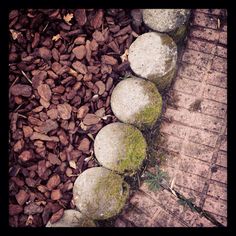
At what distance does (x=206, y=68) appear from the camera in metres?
2.68

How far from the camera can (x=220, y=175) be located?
2.50 m

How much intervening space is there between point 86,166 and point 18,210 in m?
0.51

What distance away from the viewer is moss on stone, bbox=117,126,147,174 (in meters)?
2.34

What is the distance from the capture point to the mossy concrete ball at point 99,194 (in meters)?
2.27

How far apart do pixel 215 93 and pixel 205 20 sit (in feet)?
1.86

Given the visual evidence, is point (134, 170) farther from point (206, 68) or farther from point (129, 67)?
point (206, 68)

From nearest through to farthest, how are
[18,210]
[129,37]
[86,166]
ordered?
[18,210] < [86,166] < [129,37]

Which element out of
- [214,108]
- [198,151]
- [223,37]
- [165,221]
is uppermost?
[223,37]

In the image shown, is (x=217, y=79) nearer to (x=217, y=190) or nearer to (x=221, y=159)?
(x=221, y=159)

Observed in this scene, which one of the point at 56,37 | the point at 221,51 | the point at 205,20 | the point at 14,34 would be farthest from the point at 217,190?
the point at 14,34

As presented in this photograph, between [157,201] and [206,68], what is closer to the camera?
[157,201]

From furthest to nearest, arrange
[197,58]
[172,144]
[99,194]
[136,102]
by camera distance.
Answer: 1. [197,58]
2. [172,144]
3. [136,102]
4. [99,194]

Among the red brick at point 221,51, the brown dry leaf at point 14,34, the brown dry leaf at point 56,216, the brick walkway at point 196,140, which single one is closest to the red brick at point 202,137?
the brick walkway at point 196,140
